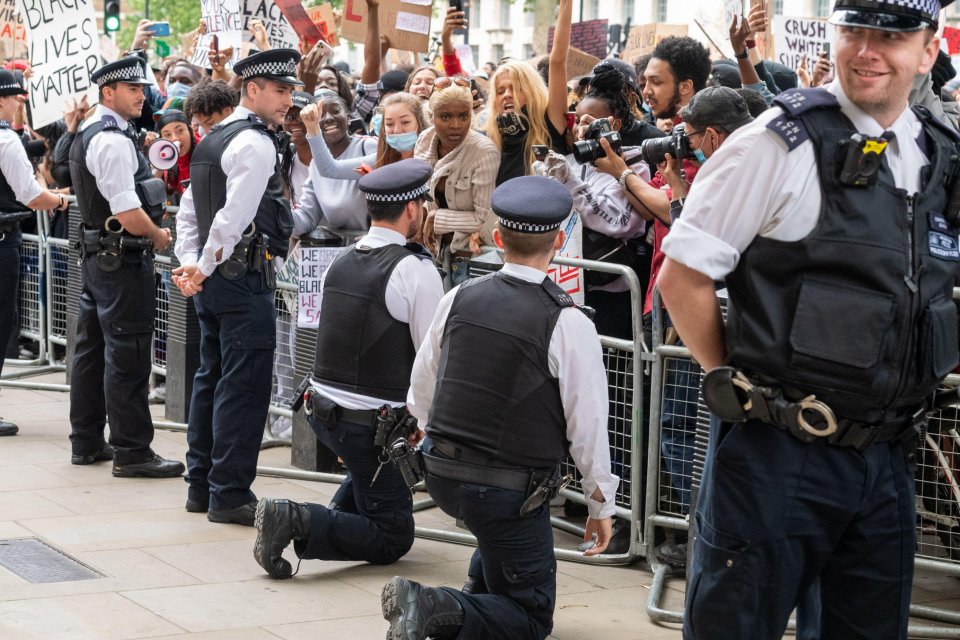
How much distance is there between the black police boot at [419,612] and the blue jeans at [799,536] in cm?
143

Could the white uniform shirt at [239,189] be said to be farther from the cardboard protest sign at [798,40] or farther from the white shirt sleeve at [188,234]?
the cardboard protest sign at [798,40]

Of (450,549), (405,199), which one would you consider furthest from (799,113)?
(450,549)

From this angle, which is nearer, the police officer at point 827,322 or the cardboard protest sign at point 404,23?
the police officer at point 827,322

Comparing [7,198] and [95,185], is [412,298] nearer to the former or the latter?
[95,185]

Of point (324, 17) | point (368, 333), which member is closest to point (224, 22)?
point (324, 17)

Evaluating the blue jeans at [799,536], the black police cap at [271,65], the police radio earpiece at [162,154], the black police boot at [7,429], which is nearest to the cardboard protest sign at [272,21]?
the police radio earpiece at [162,154]

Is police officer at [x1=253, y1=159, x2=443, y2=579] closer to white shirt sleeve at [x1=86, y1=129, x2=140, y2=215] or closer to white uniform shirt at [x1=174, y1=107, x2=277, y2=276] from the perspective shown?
white uniform shirt at [x1=174, y1=107, x2=277, y2=276]

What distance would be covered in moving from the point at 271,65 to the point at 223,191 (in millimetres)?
690

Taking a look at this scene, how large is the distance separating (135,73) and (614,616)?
4274 mm

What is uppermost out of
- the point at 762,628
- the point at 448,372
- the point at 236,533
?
the point at 448,372

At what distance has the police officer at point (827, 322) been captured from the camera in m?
3.17

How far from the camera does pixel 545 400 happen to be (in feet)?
15.6

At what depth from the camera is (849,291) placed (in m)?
3.17

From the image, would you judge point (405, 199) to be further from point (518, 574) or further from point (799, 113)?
point (799, 113)
